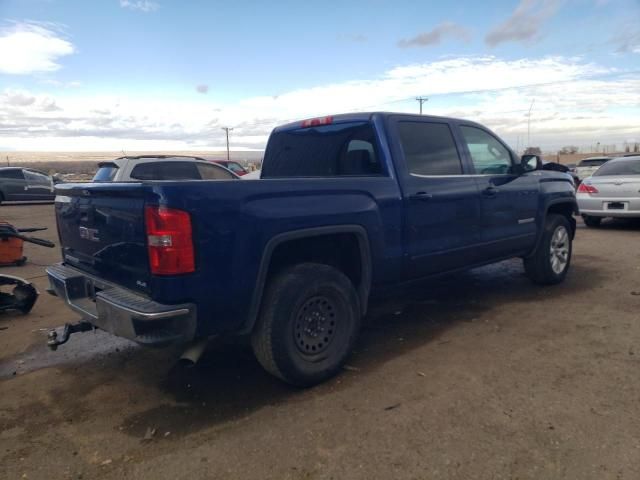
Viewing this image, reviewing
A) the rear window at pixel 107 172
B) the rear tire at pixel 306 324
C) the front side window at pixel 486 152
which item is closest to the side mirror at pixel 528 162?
the front side window at pixel 486 152

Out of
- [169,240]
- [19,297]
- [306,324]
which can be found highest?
[169,240]

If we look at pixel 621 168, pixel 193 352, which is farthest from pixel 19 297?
pixel 621 168

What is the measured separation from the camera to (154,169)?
10648 mm

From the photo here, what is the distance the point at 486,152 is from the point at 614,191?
689 cm

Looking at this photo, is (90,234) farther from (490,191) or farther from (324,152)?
(490,191)

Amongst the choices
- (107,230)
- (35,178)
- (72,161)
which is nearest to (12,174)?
(35,178)

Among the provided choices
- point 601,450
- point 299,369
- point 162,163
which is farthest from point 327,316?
point 162,163

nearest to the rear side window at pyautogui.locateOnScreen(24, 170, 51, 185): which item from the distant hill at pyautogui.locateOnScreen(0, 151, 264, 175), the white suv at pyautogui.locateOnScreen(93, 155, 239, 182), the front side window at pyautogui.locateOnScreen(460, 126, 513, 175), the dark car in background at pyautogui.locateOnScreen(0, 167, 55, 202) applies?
the dark car in background at pyautogui.locateOnScreen(0, 167, 55, 202)

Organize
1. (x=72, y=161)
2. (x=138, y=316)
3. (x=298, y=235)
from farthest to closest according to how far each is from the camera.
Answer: (x=72, y=161) < (x=298, y=235) < (x=138, y=316)

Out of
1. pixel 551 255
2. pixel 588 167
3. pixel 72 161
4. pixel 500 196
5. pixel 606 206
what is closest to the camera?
pixel 500 196

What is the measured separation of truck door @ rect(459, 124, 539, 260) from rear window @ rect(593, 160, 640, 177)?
648 cm

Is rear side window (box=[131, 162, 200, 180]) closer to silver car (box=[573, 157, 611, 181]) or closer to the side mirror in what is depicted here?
the side mirror

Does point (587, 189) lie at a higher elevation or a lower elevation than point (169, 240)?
lower

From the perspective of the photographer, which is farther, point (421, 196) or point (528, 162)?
point (528, 162)
